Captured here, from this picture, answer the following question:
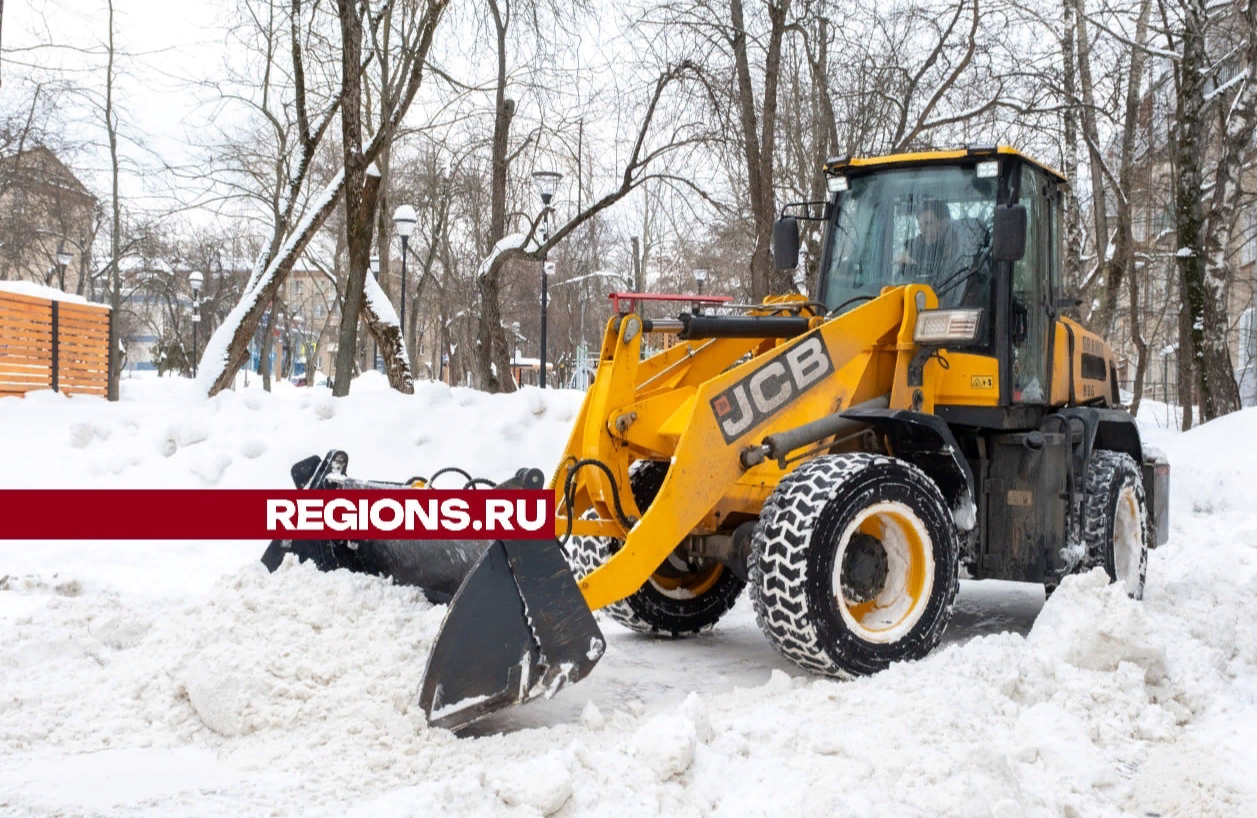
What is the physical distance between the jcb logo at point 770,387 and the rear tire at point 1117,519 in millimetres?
2265

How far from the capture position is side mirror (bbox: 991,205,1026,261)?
603 cm

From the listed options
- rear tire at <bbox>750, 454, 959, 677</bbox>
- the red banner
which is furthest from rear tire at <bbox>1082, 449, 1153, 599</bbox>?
the red banner

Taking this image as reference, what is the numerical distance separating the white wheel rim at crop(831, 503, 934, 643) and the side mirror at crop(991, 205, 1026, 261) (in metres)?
1.58

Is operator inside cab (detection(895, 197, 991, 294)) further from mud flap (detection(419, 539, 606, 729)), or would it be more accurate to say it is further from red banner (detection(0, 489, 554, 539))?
mud flap (detection(419, 539, 606, 729))

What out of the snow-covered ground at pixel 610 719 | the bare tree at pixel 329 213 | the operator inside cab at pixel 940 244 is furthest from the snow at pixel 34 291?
the operator inside cab at pixel 940 244

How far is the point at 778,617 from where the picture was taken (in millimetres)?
5074

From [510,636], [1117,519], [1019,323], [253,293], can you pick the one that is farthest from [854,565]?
[253,293]

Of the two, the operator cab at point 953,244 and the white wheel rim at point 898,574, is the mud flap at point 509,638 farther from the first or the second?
the operator cab at point 953,244

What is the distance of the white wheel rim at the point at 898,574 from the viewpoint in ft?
17.9

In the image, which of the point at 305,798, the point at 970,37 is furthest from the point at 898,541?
the point at 970,37

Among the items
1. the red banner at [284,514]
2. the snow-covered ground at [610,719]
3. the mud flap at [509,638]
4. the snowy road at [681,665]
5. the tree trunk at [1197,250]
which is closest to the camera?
the snow-covered ground at [610,719]

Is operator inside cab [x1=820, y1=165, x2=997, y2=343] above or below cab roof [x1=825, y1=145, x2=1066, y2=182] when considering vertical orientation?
below

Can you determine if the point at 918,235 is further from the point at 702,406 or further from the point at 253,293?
the point at 253,293

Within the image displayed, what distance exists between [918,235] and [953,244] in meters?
0.21
